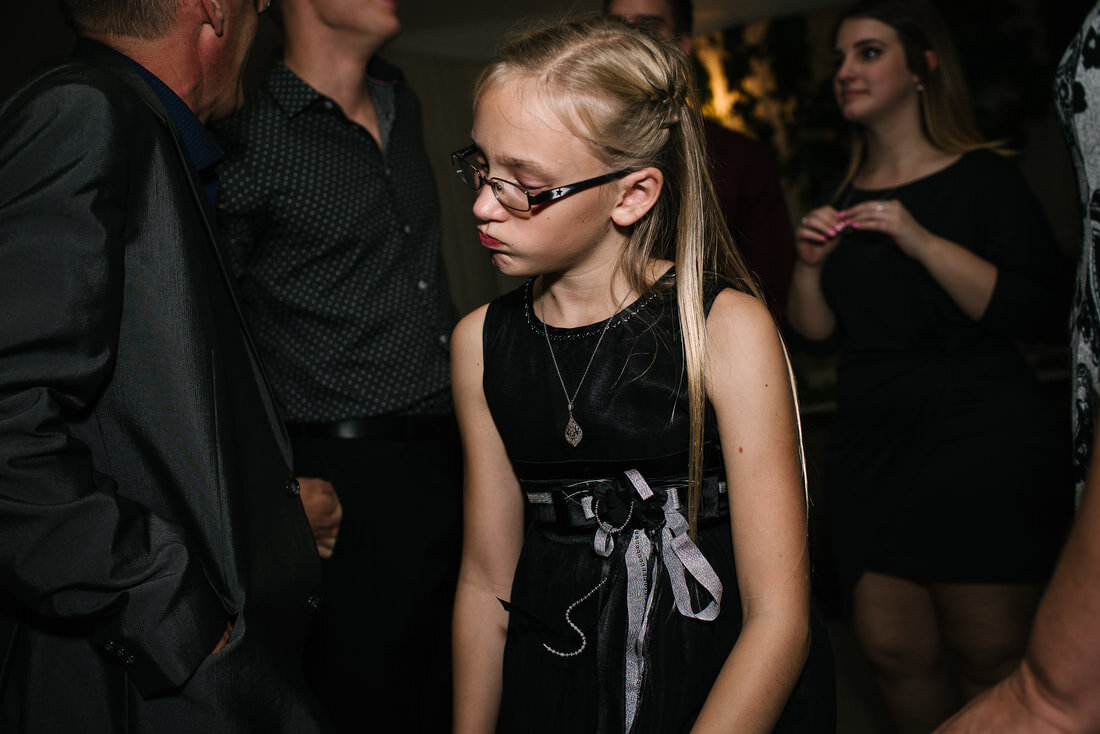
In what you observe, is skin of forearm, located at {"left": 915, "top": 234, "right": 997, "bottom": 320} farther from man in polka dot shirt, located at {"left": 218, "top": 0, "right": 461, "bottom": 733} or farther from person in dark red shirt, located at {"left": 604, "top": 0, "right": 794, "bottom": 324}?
man in polka dot shirt, located at {"left": 218, "top": 0, "right": 461, "bottom": 733}

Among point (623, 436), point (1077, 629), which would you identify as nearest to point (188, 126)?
point (623, 436)

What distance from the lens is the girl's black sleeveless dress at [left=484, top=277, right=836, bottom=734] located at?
49.8 inches

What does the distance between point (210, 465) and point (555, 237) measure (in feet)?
1.97

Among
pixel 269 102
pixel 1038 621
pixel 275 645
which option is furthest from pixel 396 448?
pixel 1038 621

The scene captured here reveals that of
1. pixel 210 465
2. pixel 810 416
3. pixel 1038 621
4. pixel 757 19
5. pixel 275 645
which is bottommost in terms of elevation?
pixel 810 416

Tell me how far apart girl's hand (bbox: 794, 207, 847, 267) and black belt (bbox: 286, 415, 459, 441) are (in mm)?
1037

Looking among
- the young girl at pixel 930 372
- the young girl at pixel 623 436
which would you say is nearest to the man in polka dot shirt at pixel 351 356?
the young girl at pixel 623 436

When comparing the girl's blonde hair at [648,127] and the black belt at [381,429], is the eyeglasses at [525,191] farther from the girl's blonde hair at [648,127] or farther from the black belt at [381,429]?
the black belt at [381,429]

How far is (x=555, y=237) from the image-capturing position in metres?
1.27

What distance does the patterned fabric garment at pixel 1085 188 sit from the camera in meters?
0.94

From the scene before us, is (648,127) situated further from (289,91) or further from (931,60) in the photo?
(931,60)

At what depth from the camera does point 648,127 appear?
129 centimetres

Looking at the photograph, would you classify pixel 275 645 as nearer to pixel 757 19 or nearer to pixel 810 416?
pixel 810 416

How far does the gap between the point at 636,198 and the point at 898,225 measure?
100 cm
